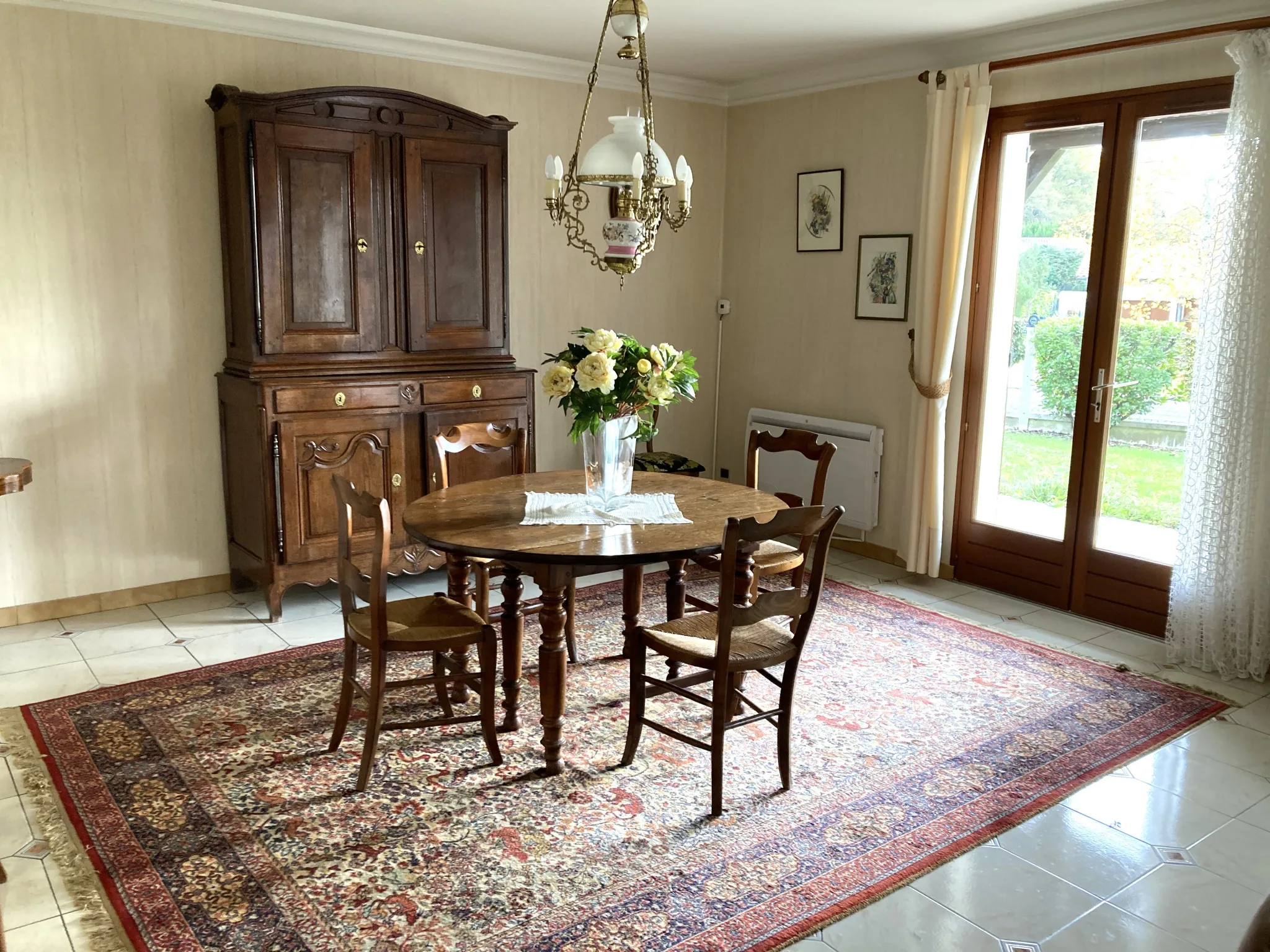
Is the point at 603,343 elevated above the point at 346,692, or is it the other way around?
the point at 603,343

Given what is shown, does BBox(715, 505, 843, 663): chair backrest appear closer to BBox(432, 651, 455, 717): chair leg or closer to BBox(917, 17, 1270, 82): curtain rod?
BBox(432, 651, 455, 717): chair leg

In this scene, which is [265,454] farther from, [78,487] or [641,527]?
[641,527]

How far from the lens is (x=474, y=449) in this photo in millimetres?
4809

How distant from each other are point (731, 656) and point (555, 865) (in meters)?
0.73

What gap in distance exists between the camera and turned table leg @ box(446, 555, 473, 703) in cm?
331

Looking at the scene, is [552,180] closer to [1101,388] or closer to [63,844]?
[63,844]

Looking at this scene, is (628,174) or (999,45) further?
(999,45)

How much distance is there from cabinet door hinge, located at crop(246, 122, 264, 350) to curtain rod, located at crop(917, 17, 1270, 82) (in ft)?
10.2

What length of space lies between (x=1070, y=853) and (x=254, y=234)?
374cm

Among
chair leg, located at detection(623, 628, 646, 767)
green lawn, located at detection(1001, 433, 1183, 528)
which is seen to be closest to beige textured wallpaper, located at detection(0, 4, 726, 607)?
chair leg, located at detection(623, 628, 646, 767)

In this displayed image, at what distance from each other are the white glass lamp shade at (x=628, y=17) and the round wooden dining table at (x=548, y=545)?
1415 mm

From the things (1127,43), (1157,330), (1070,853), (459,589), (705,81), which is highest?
(705,81)

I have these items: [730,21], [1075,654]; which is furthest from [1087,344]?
[730,21]

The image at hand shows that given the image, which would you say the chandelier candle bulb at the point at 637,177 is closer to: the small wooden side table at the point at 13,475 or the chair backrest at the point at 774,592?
the chair backrest at the point at 774,592
